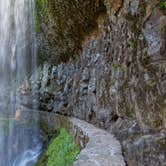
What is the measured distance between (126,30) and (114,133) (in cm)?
186

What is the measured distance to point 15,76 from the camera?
17.3 m

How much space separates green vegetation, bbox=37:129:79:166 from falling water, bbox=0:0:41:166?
1595 mm

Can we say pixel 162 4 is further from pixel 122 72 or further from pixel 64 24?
pixel 64 24

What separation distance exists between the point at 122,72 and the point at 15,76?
1255 centimetres

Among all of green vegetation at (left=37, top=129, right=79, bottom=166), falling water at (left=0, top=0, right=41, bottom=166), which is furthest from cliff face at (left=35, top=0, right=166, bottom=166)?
falling water at (left=0, top=0, right=41, bottom=166)

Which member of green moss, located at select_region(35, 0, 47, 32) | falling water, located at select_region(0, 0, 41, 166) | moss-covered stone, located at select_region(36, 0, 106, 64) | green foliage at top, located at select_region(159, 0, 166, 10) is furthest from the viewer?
falling water, located at select_region(0, 0, 41, 166)

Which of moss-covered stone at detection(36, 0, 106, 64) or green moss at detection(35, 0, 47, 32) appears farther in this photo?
green moss at detection(35, 0, 47, 32)

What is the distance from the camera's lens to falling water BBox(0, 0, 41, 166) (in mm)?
11906

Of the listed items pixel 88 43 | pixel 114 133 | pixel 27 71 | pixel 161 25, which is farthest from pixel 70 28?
pixel 27 71

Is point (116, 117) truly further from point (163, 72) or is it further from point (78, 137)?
point (163, 72)

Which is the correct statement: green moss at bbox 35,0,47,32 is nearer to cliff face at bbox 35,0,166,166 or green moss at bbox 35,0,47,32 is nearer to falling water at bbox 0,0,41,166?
cliff face at bbox 35,0,166,166

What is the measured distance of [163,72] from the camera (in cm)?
404

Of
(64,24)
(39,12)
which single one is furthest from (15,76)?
(64,24)

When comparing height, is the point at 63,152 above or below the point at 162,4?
below
